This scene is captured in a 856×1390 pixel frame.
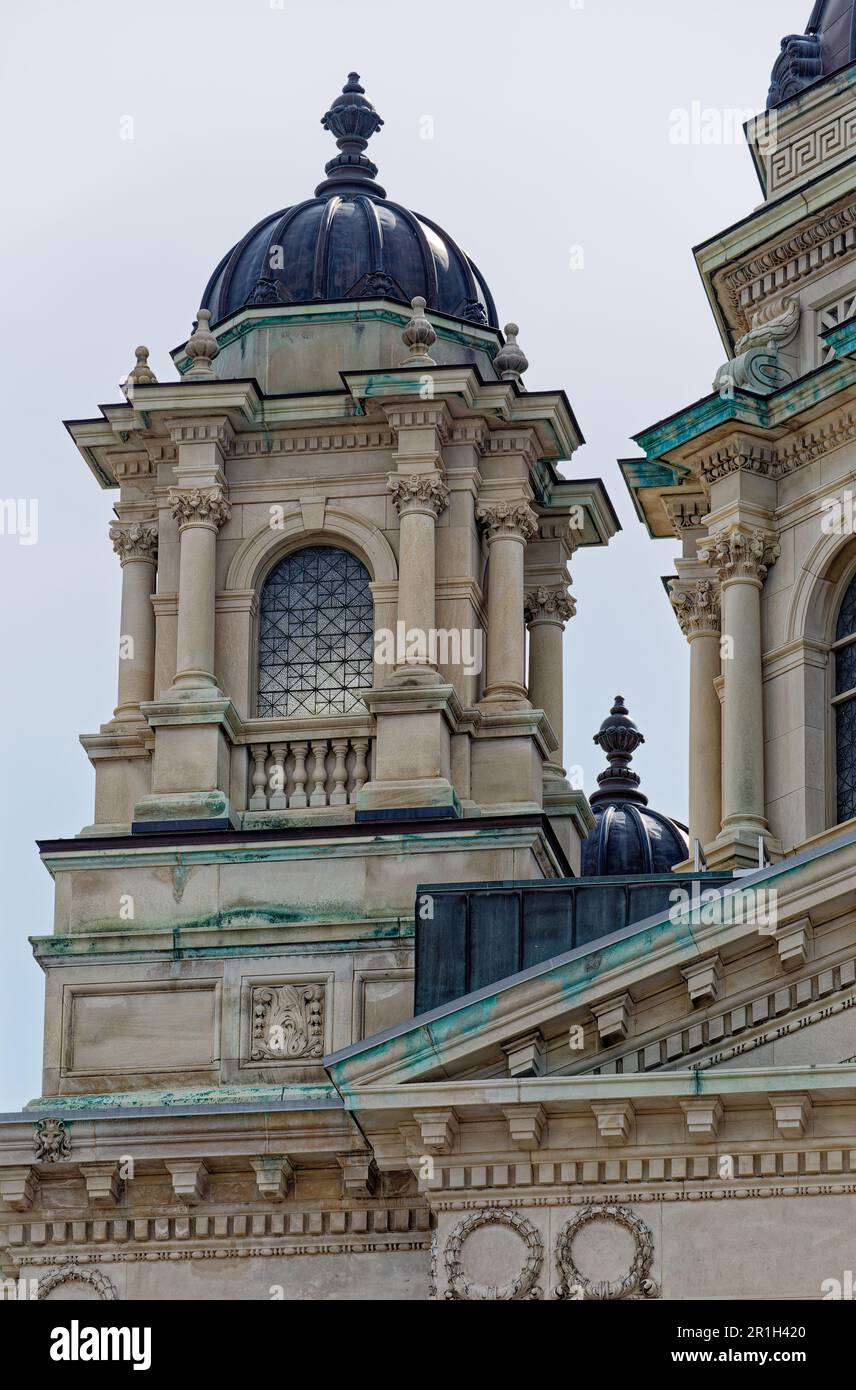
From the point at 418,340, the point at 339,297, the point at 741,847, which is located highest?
the point at 339,297

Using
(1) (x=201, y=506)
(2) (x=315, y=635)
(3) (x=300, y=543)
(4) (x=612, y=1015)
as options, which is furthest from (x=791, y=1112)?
(1) (x=201, y=506)

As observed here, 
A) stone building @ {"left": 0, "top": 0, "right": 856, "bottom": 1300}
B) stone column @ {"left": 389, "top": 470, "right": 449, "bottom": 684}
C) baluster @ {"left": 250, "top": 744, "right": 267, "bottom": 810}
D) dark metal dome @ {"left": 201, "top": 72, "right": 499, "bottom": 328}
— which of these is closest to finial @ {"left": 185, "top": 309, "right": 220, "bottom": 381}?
stone building @ {"left": 0, "top": 0, "right": 856, "bottom": 1300}

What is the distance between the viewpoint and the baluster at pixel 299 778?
4241 centimetres

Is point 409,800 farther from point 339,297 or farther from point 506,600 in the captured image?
point 339,297

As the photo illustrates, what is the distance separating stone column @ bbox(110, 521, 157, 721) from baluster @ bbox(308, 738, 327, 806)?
7.13 feet

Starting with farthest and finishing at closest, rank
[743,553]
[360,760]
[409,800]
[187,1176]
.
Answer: [743,553] < [360,760] < [409,800] < [187,1176]

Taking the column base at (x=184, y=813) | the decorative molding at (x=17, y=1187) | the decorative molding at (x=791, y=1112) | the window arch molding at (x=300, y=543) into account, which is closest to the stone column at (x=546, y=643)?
the window arch molding at (x=300, y=543)

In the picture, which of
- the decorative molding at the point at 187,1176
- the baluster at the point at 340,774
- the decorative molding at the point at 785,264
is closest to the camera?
the decorative molding at the point at 187,1176

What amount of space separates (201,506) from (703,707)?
267 inches

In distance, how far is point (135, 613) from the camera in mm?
44156

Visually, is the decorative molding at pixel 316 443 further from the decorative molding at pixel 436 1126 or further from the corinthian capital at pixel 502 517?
the decorative molding at pixel 436 1126

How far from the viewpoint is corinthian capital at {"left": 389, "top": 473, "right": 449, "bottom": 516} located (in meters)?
43.2

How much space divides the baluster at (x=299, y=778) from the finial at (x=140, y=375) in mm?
4744

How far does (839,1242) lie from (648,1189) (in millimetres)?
1764
